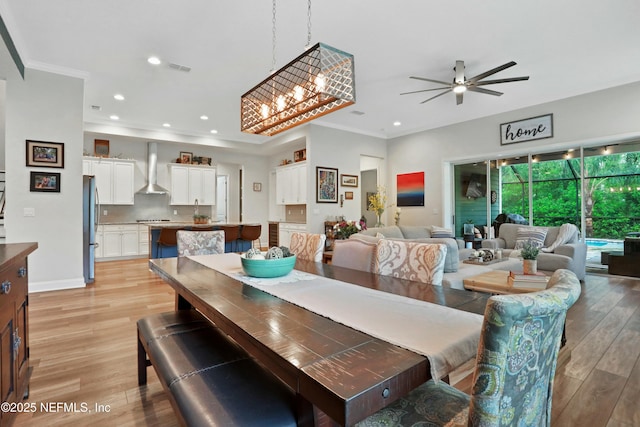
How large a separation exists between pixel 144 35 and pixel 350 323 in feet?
12.4

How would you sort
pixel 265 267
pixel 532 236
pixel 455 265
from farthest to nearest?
pixel 532 236 < pixel 455 265 < pixel 265 267

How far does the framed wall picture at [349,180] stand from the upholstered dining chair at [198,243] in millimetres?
4126

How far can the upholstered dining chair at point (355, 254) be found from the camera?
2.30 meters

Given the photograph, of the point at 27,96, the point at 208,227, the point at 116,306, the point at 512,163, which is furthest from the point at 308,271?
the point at 512,163

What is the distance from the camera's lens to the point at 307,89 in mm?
2035

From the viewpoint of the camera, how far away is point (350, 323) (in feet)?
3.62

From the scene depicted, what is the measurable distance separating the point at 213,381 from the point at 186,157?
7.60 m

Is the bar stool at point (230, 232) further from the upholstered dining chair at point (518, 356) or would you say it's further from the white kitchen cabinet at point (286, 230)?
the upholstered dining chair at point (518, 356)

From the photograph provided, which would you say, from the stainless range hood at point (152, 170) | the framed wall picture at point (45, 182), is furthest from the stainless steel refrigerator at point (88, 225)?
the stainless range hood at point (152, 170)

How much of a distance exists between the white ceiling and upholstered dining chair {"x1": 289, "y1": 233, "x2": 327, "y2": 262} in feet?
7.01

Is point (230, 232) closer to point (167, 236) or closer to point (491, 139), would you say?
point (167, 236)

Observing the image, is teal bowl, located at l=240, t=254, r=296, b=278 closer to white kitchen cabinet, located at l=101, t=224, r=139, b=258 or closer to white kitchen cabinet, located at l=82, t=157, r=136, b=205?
white kitchen cabinet, located at l=101, t=224, r=139, b=258

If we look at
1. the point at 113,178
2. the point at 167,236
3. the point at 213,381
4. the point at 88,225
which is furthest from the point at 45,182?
the point at 213,381

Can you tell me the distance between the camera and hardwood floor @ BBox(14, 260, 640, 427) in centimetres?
169
